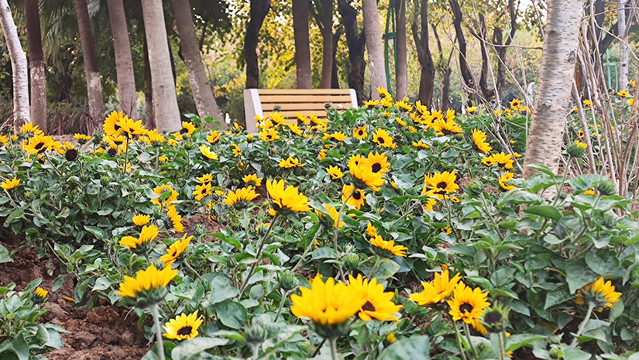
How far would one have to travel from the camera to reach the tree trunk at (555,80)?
2266 mm

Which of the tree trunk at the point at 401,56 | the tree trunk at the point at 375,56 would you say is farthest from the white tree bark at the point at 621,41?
the tree trunk at the point at 401,56

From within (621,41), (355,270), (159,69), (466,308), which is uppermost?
(159,69)

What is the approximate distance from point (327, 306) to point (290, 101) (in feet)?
19.7

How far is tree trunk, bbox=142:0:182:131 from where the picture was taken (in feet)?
20.8

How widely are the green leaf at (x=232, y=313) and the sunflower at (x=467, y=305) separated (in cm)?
53

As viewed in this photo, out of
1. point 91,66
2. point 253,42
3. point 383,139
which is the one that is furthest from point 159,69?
point 253,42

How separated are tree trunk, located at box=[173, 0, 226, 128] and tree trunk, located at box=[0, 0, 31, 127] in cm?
290

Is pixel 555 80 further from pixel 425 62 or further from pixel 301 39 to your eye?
pixel 425 62

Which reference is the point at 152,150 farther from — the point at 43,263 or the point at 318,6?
the point at 318,6

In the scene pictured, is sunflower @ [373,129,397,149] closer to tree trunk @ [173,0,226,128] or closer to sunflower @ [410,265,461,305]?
sunflower @ [410,265,461,305]

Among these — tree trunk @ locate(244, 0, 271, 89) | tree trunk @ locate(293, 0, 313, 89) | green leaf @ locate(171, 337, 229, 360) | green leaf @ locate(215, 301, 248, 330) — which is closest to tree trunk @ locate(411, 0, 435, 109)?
tree trunk @ locate(293, 0, 313, 89)

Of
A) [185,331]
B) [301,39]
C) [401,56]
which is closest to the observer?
[185,331]

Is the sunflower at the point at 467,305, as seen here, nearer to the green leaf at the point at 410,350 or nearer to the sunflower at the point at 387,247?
the green leaf at the point at 410,350

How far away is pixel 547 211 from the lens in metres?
1.50
